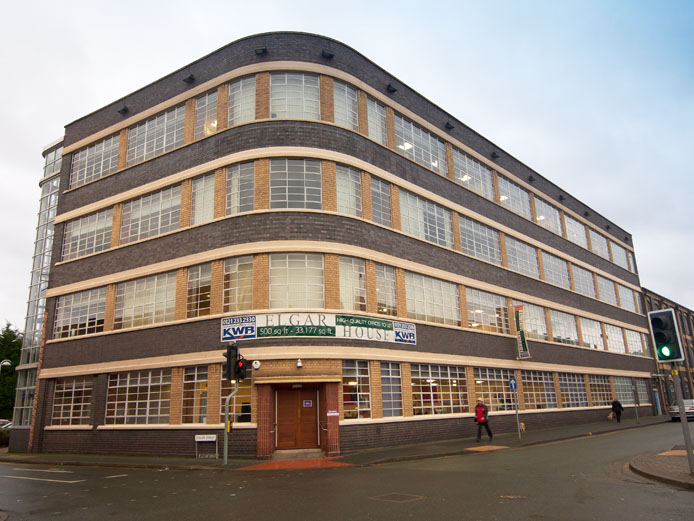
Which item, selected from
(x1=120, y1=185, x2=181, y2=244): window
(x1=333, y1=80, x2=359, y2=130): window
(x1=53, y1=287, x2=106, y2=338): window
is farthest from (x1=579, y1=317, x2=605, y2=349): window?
(x1=53, y1=287, x2=106, y2=338): window

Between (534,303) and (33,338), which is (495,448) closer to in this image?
(534,303)

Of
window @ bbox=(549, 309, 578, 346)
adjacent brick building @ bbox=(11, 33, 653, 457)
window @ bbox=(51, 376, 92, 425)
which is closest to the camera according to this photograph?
adjacent brick building @ bbox=(11, 33, 653, 457)

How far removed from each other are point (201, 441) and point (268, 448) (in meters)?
2.99

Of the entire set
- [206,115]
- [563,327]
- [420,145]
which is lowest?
[563,327]

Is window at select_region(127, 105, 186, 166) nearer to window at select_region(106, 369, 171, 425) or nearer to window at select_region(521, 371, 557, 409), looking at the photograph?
window at select_region(106, 369, 171, 425)

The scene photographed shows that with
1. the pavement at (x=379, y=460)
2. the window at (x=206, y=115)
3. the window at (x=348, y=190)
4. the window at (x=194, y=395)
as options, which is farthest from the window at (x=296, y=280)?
the window at (x=206, y=115)

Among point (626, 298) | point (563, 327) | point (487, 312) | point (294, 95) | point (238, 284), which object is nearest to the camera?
point (238, 284)

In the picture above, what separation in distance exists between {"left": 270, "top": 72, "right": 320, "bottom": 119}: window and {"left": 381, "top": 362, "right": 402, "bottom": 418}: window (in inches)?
421

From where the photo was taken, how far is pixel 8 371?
56.9 metres

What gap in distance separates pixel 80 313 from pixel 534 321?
25235 mm

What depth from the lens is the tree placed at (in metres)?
54.5

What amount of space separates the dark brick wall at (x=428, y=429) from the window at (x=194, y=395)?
550cm

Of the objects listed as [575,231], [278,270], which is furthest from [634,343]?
[278,270]

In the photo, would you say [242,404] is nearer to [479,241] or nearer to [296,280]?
[296,280]
